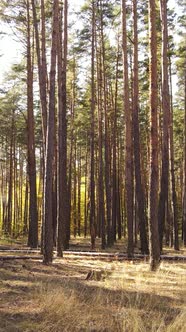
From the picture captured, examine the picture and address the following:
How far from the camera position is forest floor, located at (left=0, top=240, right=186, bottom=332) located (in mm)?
5629

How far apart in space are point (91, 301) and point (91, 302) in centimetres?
5

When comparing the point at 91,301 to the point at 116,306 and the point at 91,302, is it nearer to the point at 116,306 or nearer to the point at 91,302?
the point at 91,302

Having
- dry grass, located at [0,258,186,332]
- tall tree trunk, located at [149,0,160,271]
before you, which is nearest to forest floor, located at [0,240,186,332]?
dry grass, located at [0,258,186,332]

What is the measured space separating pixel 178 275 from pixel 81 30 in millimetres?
15499

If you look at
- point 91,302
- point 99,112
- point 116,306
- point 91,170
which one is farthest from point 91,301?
point 99,112

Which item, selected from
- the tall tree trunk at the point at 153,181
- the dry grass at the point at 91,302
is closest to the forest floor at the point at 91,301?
the dry grass at the point at 91,302

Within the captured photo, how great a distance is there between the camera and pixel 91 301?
6949mm

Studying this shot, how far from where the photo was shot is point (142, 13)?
21.5m

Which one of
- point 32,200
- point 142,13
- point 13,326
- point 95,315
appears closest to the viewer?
point 13,326

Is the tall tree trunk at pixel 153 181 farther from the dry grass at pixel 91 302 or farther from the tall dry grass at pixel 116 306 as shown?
the tall dry grass at pixel 116 306

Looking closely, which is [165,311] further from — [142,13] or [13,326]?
[142,13]

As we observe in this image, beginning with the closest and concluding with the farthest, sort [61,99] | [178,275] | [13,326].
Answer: [13,326] < [178,275] < [61,99]

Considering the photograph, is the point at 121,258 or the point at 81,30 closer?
the point at 121,258

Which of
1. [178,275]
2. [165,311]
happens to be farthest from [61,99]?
[165,311]
